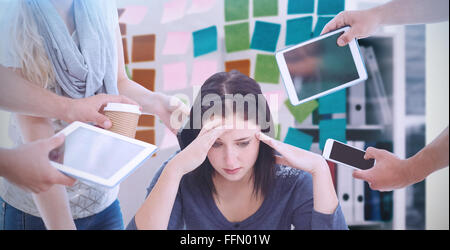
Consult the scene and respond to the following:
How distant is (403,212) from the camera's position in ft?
3.49

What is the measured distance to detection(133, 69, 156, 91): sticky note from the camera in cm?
104

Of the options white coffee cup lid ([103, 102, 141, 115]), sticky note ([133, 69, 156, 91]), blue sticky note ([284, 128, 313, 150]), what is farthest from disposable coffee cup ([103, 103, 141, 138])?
blue sticky note ([284, 128, 313, 150])

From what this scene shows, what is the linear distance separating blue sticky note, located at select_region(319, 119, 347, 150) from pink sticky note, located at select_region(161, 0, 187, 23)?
53 cm

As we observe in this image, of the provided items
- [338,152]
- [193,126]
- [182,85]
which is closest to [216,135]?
[193,126]

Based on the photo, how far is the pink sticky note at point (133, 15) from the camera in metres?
1.03

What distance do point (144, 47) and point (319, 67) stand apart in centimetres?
52

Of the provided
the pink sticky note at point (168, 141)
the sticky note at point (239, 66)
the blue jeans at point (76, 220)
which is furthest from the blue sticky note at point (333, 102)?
the blue jeans at point (76, 220)

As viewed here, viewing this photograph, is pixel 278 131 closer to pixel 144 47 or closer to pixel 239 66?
pixel 239 66

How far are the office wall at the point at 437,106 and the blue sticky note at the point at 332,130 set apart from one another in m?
0.24

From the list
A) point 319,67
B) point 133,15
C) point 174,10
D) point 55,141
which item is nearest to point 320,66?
point 319,67

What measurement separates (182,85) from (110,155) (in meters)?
0.29

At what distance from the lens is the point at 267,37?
104 centimetres

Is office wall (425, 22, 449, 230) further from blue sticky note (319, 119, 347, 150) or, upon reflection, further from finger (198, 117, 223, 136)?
finger (198, 117, 223, 136)
